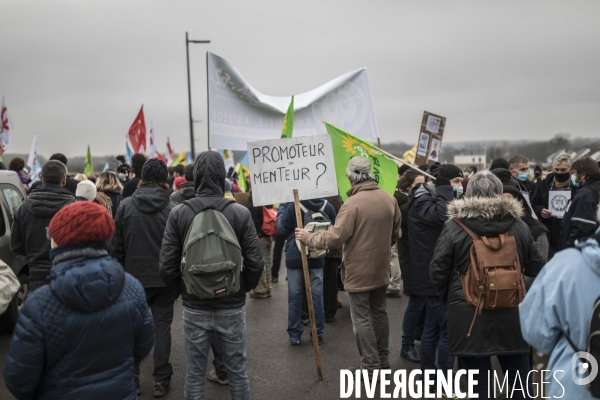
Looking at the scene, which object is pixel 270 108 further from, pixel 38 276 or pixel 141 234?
pixel 38 276

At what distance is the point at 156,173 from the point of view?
489 cm

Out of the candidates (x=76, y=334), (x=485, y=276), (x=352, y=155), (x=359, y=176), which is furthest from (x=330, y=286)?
(x=76, y=334)

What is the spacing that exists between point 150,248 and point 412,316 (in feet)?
9.27

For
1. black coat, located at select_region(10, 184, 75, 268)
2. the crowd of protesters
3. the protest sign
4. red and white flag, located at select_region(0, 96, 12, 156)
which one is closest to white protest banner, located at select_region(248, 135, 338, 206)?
the crowd of protesters

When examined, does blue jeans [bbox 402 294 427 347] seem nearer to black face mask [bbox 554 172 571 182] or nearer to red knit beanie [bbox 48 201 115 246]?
black face mask [bbox 554 172 571 182]

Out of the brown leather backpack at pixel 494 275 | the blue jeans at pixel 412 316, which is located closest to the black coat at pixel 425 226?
the blue jeans at pixel 412 316

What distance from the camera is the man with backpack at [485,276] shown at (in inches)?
143

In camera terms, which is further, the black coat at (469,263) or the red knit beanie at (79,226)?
the black coat at (469,263)

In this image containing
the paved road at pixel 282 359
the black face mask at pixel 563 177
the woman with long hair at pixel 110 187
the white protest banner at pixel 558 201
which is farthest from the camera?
the black face mask at pixel 563 177

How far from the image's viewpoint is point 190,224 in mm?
3826

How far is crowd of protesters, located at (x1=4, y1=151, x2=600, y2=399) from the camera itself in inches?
96.7

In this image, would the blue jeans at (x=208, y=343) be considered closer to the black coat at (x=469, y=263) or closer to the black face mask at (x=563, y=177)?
the black coat at (x=469, y=263)

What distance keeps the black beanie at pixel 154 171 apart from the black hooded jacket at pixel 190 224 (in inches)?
40.1

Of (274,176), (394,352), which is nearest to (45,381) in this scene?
(274,176)
